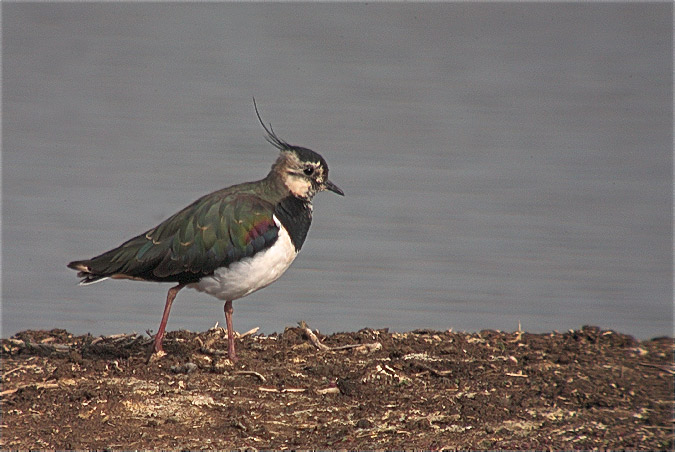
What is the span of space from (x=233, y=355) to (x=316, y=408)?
827 millimetres

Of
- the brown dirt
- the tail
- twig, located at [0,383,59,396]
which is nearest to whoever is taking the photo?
the brown dirt

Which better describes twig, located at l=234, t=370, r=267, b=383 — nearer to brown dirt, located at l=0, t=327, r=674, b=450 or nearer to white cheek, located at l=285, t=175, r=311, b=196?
brown dirt, located at l=0, t=327, r=674, b=450

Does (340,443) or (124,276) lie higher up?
(124,276)

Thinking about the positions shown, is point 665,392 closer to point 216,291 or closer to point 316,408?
point 316,408

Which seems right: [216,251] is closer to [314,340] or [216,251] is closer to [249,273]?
[249,273]

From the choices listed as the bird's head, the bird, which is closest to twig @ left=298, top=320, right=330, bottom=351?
the bird

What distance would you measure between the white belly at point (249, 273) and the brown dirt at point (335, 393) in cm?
40

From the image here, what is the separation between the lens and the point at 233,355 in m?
5.84

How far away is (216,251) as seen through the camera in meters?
5.85

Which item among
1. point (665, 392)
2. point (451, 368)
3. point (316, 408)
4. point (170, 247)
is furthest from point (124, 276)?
point (665, 392)

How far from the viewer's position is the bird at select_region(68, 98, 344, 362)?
5.85 meters

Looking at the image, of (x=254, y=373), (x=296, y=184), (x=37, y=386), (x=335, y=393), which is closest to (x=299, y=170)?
(x=296, y=184)

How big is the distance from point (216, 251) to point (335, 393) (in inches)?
44.8

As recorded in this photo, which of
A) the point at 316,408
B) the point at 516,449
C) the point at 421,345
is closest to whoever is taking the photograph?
the point at 516,449
